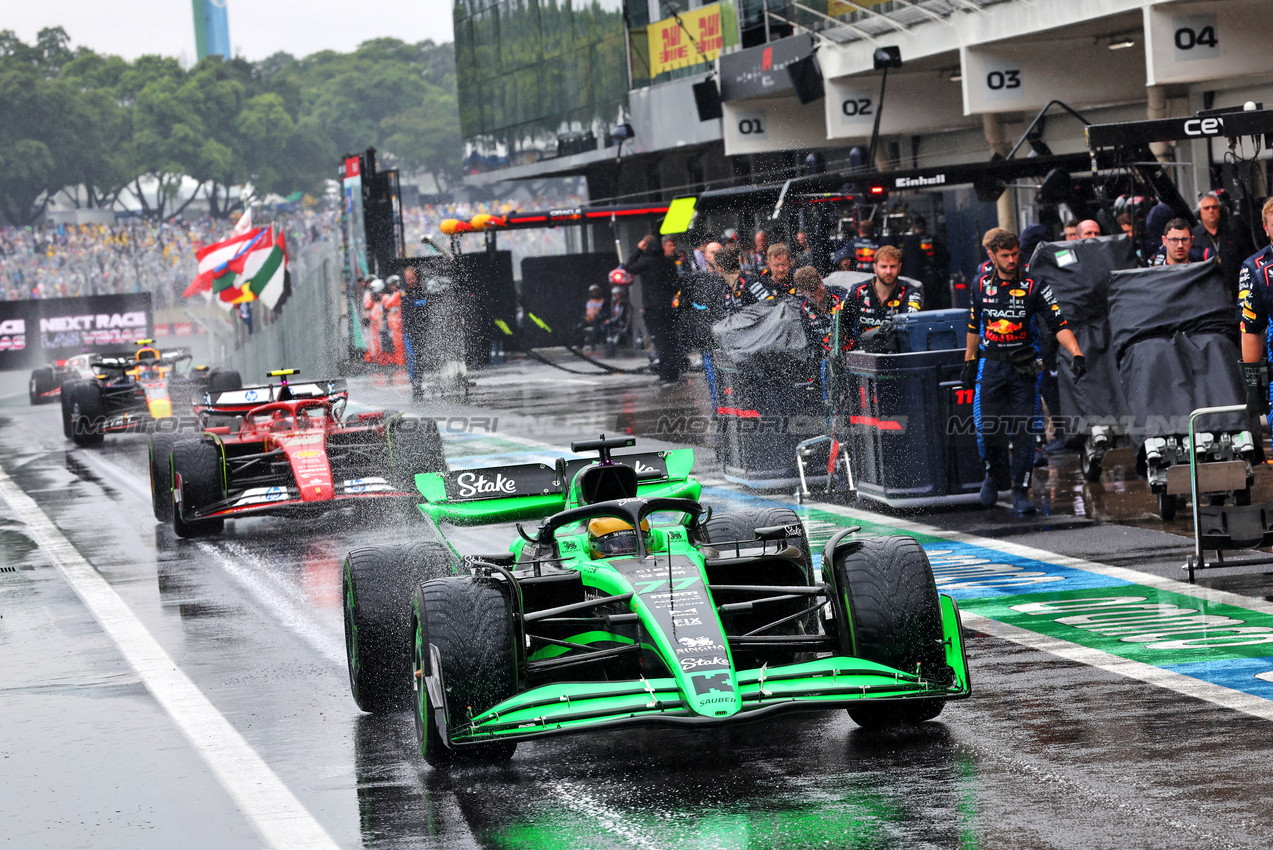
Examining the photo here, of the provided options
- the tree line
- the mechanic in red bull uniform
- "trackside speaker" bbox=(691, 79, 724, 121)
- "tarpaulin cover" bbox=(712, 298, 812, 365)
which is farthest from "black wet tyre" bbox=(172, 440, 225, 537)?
the tree line

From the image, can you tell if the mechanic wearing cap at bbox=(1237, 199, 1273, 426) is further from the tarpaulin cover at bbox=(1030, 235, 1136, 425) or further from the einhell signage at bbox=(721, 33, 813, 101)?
the einhell signage at bbox=(721, 33, 813, 101)

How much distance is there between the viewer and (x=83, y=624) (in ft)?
32.5

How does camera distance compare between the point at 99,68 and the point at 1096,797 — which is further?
the point at 99,68

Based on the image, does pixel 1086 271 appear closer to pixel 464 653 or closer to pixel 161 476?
pixel 161 476

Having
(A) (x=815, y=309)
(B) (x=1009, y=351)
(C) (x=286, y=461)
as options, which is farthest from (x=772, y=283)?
(C) (x=286, y=461)

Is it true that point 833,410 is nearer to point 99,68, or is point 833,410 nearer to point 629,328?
point 629,328

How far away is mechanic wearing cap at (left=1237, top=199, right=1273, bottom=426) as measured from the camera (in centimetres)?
935

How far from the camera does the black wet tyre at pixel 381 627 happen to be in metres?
7.14

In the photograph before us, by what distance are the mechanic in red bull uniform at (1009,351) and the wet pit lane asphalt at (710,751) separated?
0.74 m

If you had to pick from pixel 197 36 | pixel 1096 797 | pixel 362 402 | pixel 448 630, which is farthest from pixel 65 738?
pixel 197 36

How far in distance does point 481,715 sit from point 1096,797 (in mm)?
2051

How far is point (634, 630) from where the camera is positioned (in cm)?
647

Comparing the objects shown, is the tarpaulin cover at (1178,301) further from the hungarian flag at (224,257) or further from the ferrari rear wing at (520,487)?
the hungarian flag at (224,257)

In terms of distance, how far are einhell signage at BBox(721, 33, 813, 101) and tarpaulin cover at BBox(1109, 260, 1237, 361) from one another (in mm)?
14075
